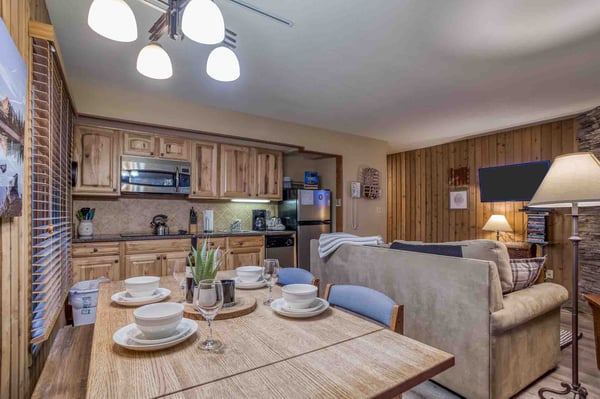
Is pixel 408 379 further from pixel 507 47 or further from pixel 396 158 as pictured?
pixel 396 158

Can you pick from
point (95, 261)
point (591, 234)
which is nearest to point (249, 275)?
point (95, 261)

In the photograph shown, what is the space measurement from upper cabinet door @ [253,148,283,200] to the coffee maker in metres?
0.30

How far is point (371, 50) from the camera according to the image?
105 inches

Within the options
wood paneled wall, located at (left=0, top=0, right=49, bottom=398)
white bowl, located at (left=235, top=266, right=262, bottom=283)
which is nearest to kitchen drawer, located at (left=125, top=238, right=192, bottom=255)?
wood paneled wall, located at (left=0, top=0, right=49, bottom=398)

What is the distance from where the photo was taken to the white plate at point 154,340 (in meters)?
0.97

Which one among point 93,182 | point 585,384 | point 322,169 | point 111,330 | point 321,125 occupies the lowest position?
point 585,384

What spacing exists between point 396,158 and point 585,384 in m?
5.14

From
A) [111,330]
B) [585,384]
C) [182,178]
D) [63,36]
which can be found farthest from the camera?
[182,178]

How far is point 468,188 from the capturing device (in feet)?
18.0

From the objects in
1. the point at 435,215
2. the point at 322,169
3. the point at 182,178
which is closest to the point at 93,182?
the point at 182,178

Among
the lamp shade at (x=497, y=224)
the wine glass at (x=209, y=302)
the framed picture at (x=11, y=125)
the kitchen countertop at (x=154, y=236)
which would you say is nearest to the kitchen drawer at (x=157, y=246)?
the kitchen countertop at (x=154, y=236)

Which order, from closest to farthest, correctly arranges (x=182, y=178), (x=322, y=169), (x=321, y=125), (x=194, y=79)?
(x=194, y=79), (x=182, y=178), (x=321, y=125), (x=322, y=169)

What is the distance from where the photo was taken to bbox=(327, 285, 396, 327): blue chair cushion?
135cm

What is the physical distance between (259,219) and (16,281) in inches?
→ 136
